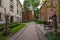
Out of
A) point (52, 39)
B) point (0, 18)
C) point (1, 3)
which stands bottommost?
point (52, 39)

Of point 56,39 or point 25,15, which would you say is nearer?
point 56,39

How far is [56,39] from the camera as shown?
11148mm

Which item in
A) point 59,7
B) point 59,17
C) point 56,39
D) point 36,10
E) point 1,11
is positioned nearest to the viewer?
point 56,39

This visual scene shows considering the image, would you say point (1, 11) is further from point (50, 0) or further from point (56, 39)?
point (56, 39)

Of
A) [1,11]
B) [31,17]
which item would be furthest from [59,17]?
A: [31,17]

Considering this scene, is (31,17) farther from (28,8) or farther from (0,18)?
(0,18)

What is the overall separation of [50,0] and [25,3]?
61444 millimetres

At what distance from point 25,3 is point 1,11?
47.0 m

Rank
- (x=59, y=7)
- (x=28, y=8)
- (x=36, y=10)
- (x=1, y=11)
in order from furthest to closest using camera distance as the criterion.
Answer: (x=28, y=8), (x=36, y=10), (x=1, y=11), (x=59, y=7)

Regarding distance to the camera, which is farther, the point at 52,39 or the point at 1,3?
the point at 1,3

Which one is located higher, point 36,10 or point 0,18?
point 36,10

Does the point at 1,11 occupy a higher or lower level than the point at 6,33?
higher

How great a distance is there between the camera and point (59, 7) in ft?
39.4

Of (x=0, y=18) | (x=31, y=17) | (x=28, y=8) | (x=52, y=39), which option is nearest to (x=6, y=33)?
(x=52, y=39)
